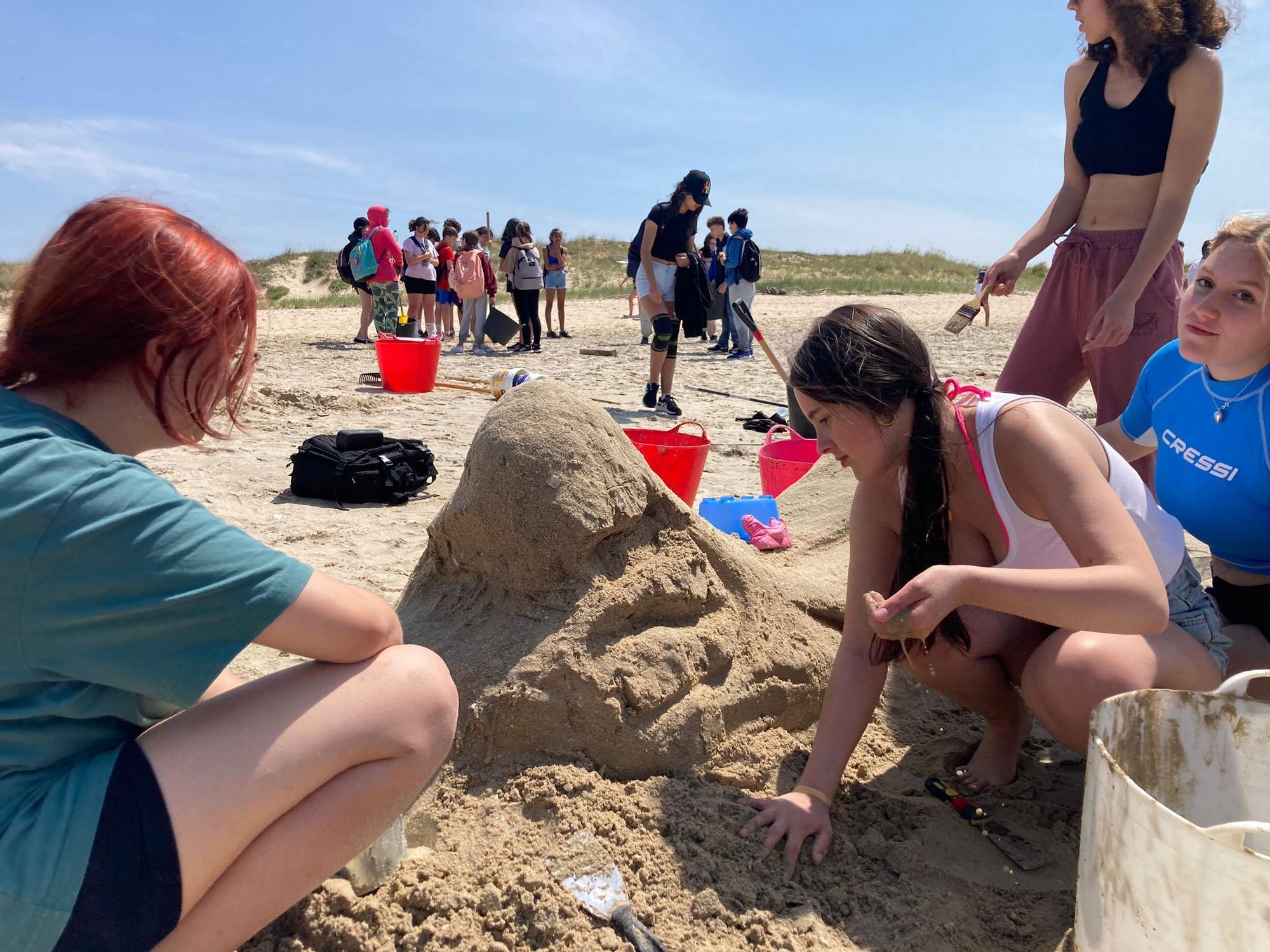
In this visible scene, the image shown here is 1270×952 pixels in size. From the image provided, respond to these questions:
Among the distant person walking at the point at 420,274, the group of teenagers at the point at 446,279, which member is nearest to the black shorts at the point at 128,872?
the group of teenagers at the point at 446,279

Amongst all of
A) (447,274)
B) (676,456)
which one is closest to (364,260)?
(447,274)

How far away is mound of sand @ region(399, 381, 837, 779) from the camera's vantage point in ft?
6.99

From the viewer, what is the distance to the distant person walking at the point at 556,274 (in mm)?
13005

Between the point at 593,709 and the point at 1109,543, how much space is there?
1.11 metres

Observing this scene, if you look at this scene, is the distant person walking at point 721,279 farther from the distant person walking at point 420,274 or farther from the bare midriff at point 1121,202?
the bare midriff at point 1121,202

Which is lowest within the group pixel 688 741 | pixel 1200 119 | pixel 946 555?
pixel 688 741

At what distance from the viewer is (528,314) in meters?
12.0

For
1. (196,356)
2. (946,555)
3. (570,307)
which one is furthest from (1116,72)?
(570,307)

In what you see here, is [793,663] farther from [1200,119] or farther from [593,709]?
[1200,119]

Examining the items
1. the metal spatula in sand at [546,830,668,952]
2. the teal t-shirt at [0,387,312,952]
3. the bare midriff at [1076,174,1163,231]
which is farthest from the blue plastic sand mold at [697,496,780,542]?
the teal t-shirt at [0,387,312,952]

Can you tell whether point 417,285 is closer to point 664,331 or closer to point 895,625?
point 664,331

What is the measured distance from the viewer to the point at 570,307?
64.2ft

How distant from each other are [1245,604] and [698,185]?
5.26 meters

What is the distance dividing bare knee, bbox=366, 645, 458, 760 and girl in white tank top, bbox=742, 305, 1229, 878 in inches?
29.7
